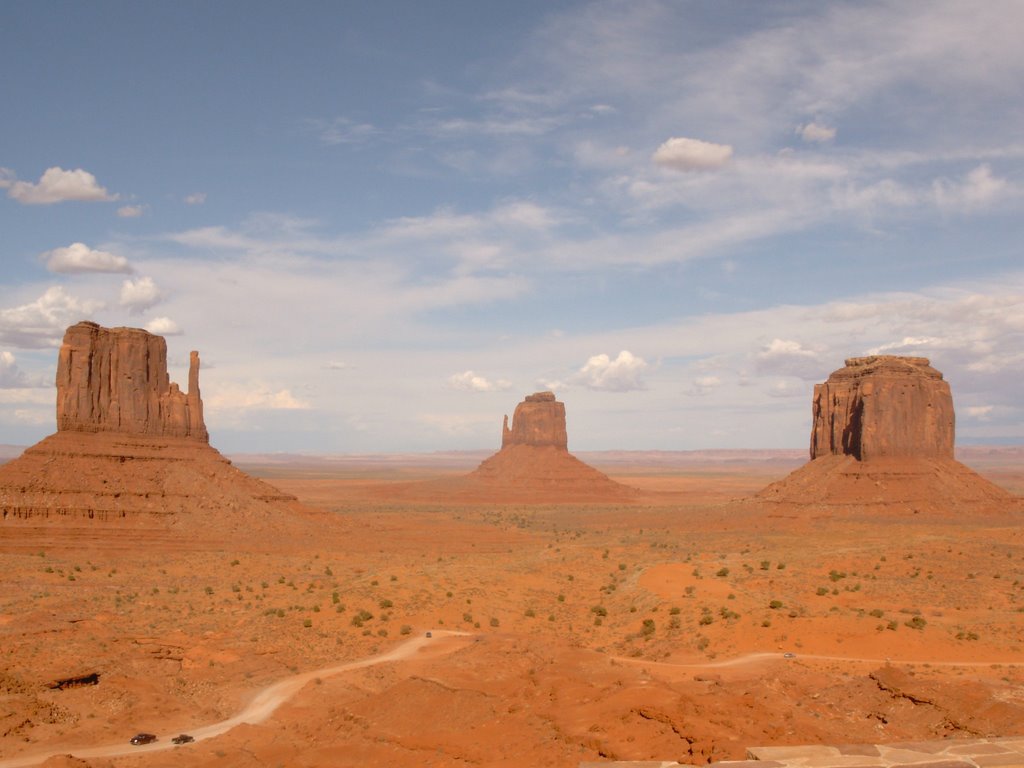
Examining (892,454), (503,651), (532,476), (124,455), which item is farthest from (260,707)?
(532,476)

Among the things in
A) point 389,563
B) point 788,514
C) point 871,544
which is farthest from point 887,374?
point 389,563

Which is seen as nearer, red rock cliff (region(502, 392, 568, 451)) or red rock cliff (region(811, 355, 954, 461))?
red rock cliff (region(811, 355, 954, 461))

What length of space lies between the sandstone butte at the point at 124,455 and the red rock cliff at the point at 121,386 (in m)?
0.07

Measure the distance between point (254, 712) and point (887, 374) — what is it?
70.0 metres

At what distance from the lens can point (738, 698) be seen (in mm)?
16859

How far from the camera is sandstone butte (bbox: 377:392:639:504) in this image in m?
120

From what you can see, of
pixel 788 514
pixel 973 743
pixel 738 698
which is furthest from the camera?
pixel 788 514

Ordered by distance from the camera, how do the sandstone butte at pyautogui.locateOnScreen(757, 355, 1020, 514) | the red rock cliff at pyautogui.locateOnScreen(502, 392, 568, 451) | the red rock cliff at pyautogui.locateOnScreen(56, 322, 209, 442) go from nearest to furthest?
the red rock cliff at pyautogui.locateOnScreen(56, 322, 209, 442) < the sandstone butte at pyautogui.locateOnScreen(757, 355, 1020, 514) < the red rock cliff at pyautogui.locateOnScreen(502, 392, 568, 451)

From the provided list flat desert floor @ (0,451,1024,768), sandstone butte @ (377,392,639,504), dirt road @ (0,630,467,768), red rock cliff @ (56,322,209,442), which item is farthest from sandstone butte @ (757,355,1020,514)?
dirt road @ (0,630,467,768)

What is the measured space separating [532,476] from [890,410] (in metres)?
62.5

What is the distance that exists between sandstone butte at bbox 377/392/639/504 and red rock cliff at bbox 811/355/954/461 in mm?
43401

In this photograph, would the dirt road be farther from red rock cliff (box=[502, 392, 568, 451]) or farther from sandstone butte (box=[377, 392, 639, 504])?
red rock cliff (box=[502, 392, 568, 451])

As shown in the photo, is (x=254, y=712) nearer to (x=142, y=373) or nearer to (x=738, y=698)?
(x=738, y=698)

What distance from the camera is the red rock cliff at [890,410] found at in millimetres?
74938
